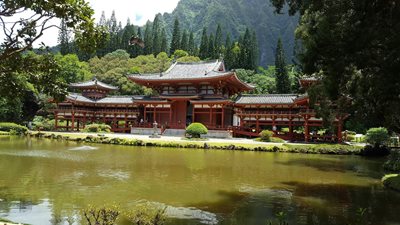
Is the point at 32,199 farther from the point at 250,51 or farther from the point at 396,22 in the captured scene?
the point at 250,51

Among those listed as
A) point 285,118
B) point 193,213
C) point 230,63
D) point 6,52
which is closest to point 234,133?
point 285,118

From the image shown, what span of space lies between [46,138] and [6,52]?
107 ft

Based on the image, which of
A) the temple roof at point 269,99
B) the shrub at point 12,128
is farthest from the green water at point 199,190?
the shrub at point 12,128

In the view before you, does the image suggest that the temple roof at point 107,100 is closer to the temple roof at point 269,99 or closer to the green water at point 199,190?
the temple roof at point 269,99

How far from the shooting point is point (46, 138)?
3725cm

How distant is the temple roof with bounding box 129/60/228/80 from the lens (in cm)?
4366

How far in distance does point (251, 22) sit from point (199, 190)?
151m

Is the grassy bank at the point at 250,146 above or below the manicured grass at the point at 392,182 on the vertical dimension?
above

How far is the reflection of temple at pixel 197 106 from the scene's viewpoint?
37594 millimetres

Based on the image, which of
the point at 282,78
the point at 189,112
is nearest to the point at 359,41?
the point at 189,112

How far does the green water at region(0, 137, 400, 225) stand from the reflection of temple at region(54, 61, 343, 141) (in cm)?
1716

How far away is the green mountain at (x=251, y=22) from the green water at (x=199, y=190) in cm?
12821

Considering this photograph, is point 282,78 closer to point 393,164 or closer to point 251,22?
point 393,164

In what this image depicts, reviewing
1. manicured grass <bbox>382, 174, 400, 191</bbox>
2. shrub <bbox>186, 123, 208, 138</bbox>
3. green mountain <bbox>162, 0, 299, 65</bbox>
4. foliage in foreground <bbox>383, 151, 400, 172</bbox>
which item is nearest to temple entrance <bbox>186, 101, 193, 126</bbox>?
shrub <bbox>186, 123, 208, 138</bbox>
